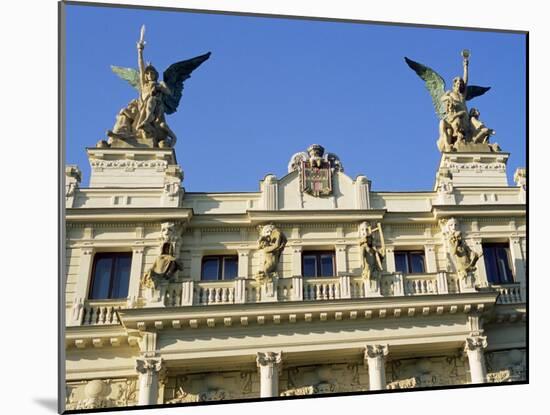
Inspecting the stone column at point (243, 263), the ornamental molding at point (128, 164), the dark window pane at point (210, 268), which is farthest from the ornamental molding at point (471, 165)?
the ornamental molding at point (128, 164)

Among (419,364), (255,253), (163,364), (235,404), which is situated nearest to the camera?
(235,404)

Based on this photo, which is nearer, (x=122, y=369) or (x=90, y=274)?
(x=122, y=369)

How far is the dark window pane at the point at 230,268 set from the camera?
372 inches

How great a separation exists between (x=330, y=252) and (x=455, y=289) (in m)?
1.87

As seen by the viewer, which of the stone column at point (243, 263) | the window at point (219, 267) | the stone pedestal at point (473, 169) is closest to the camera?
the stone column at point (243, 263)

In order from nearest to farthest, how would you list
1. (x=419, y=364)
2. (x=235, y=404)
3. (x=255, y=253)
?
(x=235, y=404), (x=419, y=364), (x=255, y=253)

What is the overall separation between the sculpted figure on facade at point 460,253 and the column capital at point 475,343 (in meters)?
0.75

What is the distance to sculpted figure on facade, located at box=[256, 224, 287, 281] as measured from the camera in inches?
350

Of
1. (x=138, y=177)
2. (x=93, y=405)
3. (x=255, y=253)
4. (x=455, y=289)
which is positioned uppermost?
(x=138, y=177)

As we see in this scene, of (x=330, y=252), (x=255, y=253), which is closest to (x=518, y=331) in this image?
(x=330, y=252)

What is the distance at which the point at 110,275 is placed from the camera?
9.06 m

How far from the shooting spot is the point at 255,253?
31.2 ft

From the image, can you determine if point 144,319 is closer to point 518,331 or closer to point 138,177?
point 138,177

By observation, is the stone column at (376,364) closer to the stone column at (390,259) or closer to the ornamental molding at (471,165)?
the stone column at (390,259)
